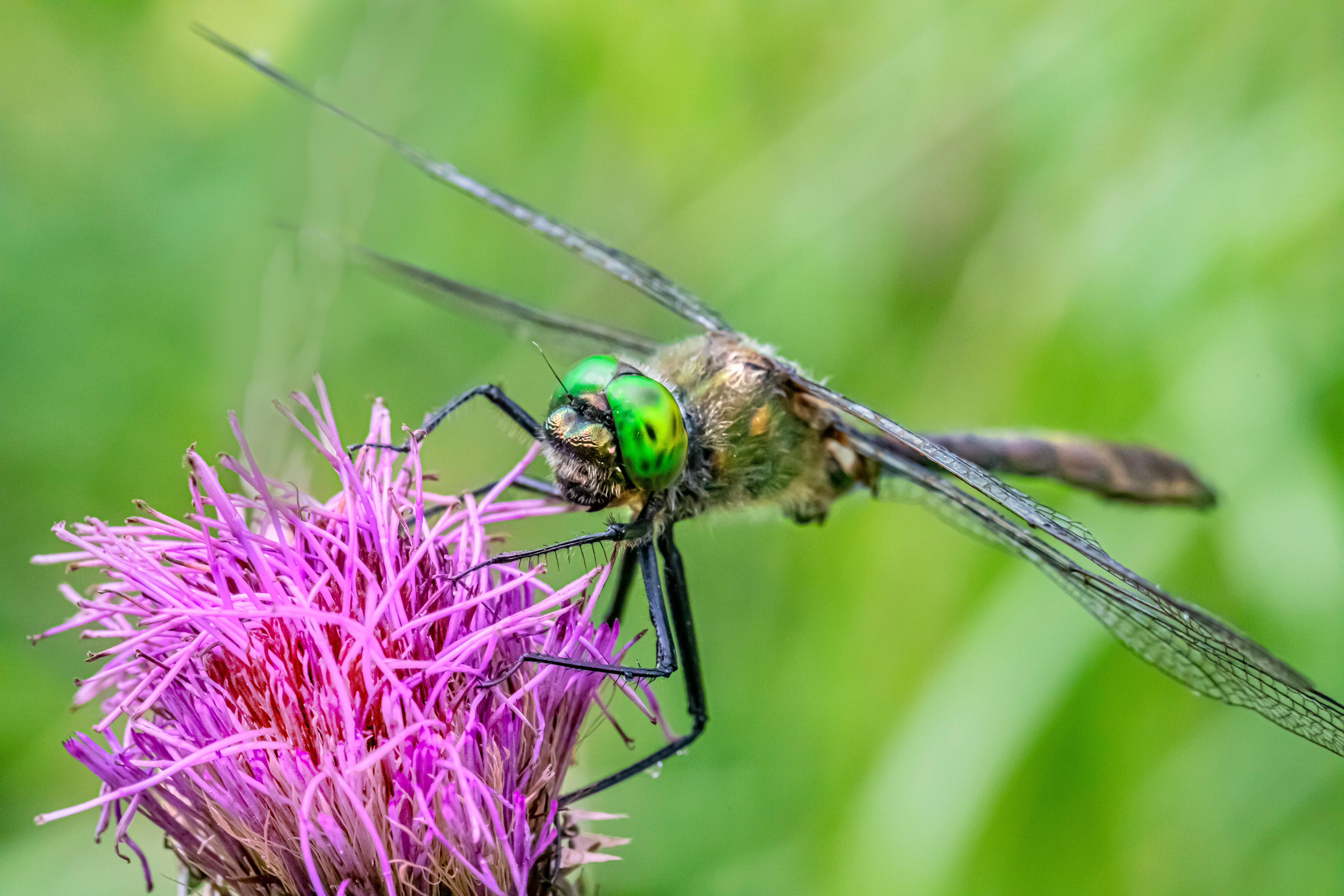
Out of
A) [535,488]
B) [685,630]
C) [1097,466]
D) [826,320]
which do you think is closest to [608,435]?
[535,488]

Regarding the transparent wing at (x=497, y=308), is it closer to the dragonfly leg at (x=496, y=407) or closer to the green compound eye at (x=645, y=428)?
the dragonfly leg at (x=496, y=407)

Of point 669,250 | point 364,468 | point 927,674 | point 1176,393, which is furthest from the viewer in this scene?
point 669,250

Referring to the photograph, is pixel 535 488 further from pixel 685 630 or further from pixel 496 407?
pixel 685 630

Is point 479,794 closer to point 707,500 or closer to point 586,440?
point 586,440

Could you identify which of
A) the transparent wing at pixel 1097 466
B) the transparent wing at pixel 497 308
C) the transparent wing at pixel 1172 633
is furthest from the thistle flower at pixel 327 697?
the transparent wing at pixel 1097 466

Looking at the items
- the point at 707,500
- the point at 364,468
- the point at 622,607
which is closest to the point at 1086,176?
the point at 707,500

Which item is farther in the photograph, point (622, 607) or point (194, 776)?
point (622, 607)

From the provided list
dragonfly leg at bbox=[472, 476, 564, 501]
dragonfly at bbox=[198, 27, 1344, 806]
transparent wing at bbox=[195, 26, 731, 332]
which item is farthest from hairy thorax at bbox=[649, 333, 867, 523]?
dragonfly leg at bbox=[472, 476, 564, 501]

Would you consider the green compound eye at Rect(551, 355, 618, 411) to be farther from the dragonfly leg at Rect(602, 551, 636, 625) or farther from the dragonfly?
the dragonfly leg at Rect(602, 551, 636, 625)
